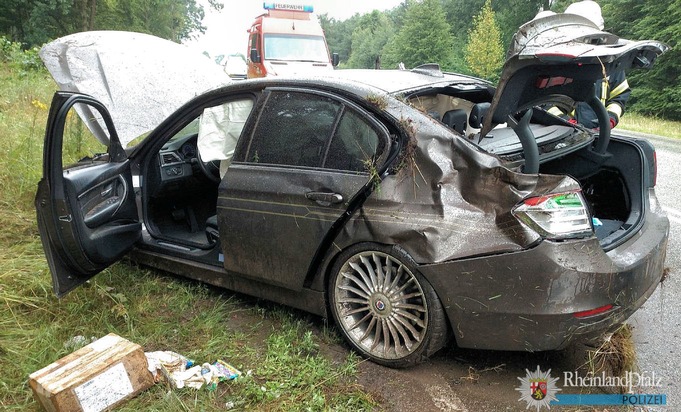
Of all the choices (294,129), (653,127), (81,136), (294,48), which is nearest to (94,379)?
(294,129)

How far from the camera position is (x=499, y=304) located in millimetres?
2225

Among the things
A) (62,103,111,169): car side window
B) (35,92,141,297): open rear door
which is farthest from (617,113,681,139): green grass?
(35,92,141,297): open rear door

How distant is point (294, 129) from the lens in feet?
9.35

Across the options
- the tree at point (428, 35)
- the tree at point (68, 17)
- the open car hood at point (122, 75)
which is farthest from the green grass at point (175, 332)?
the tree at point (428, 35)

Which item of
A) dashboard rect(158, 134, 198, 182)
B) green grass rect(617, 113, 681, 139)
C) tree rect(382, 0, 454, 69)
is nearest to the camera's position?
dashboard rect(158, 134, 198, 182)

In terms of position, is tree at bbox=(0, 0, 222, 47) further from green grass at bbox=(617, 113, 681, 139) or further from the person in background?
the person in background

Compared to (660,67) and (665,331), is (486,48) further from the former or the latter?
(665,331)

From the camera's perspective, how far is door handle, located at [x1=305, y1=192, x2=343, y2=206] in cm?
255

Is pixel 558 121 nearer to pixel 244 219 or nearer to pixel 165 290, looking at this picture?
pixel 244 219

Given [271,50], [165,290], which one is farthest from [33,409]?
[271,50]

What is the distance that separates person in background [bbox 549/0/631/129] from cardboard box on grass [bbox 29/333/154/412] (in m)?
3.51

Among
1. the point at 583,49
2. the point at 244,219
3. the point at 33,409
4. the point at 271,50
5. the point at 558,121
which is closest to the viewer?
the point at 583,49

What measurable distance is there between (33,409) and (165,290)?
4.14 ft

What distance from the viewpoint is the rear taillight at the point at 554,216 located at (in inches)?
84.9
